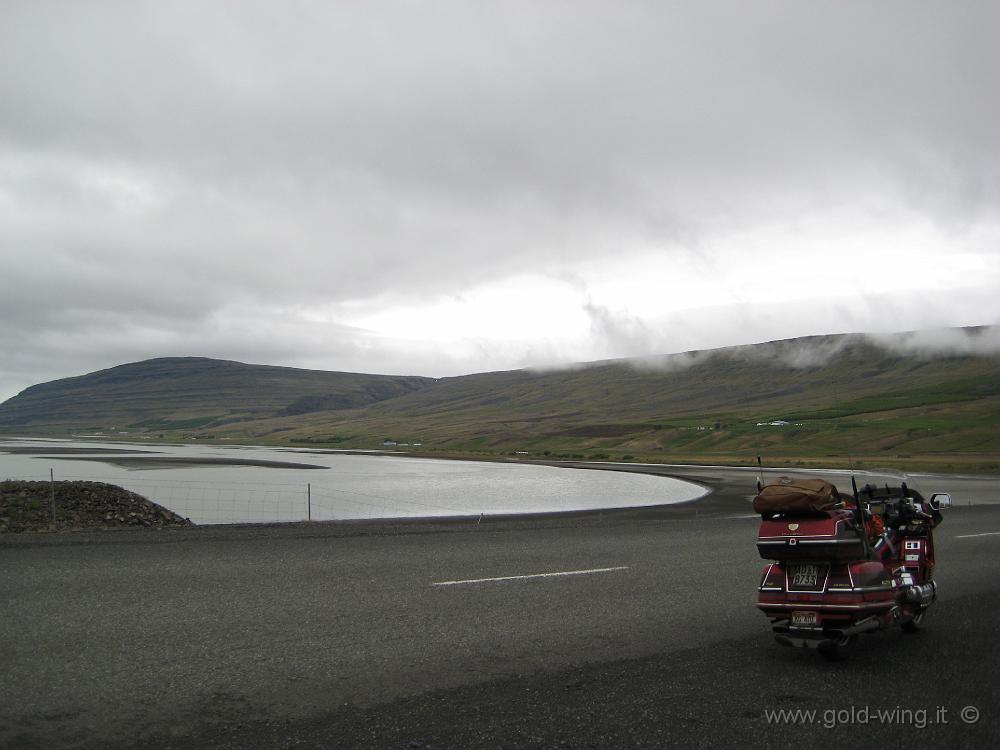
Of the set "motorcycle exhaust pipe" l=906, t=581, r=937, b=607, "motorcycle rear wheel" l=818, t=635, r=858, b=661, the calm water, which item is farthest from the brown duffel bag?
the calm water

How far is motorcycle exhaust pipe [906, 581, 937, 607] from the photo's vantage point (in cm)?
888

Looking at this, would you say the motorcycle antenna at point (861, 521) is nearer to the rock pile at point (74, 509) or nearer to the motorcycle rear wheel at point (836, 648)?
the motorcycle rear wheel at point (836, 648)

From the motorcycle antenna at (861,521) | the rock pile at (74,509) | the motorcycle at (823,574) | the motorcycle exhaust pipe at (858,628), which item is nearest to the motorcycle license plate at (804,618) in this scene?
the motorcycle at (823,574)

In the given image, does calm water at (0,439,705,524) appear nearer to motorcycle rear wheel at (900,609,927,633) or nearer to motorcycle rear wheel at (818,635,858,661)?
motorcycle rear wheel at (900,609,927,633)

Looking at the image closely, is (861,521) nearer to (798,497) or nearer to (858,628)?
(798,497)

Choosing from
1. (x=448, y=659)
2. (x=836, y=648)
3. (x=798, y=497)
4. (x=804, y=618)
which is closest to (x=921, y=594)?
(x=836, y=648)

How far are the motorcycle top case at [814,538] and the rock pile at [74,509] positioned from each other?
66.3 feet

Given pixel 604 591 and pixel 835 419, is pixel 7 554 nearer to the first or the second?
pixel 604 591

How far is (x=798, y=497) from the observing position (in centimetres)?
811

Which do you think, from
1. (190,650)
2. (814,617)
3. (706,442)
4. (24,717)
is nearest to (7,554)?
(190,650)

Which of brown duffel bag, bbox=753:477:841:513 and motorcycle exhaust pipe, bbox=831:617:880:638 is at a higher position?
brown duffel bag, bbox=753:477:841:513

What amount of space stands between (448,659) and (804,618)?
3.91 metres

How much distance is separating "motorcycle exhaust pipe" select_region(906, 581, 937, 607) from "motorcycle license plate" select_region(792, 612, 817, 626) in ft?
5.34

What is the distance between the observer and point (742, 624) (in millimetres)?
9961
